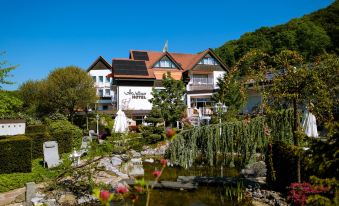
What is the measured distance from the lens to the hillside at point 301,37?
51656mm

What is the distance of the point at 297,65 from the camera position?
10.3 metres

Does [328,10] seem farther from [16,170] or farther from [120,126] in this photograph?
[16,170]

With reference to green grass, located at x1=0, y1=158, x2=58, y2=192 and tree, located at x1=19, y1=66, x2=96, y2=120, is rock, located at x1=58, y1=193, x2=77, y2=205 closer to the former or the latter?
green grass, located at x1=0, y1=158, x2=58, y2=192

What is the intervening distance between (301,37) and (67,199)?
55986 mm

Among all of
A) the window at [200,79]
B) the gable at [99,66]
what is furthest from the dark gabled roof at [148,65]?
the gable at [99,66]

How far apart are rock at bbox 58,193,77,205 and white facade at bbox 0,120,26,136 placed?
17.6m

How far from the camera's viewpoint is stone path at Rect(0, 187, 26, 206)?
10555mm

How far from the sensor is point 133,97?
124 feet

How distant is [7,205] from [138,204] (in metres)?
4.72

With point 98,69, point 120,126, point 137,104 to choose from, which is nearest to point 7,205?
point 120,126

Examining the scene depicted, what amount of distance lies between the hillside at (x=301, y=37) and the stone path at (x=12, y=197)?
43.1 m

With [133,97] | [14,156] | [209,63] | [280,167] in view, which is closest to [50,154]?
[14,156]

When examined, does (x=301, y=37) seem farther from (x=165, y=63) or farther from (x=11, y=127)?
(x=11, y=127)

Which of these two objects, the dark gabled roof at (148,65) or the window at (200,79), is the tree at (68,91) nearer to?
the dark gabled roof at (148,65)
